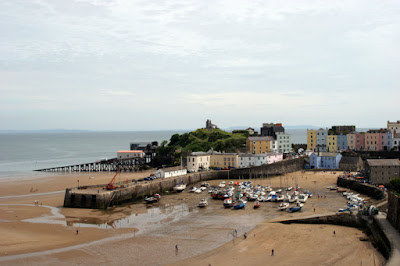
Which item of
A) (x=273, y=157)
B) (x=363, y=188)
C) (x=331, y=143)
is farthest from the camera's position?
(x=331, y=143)

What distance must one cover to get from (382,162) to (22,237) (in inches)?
1865

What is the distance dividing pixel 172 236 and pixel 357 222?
55.4ft

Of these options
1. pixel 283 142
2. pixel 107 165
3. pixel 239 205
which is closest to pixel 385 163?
pixel 239 205

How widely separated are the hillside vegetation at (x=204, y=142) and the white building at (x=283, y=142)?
8437 millimetres

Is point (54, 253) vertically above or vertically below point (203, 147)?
below

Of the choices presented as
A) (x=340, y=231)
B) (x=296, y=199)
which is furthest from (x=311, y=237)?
(x=296, y=199)

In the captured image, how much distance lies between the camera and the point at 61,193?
55.1 m

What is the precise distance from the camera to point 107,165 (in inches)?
3733

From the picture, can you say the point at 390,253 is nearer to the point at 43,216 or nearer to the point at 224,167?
the point at 43,216

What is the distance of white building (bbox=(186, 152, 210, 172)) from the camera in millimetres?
70375

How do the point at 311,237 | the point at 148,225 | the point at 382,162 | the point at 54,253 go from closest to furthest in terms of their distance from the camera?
the point at 54,253, the point at 311,237, the point at 148,225, the point at 382,162

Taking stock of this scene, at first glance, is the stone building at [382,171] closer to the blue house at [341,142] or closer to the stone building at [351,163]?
the stone building at [351,163]

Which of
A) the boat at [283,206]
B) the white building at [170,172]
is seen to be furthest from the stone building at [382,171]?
the white building at [170,172]

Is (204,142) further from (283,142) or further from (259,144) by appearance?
(283,142)
